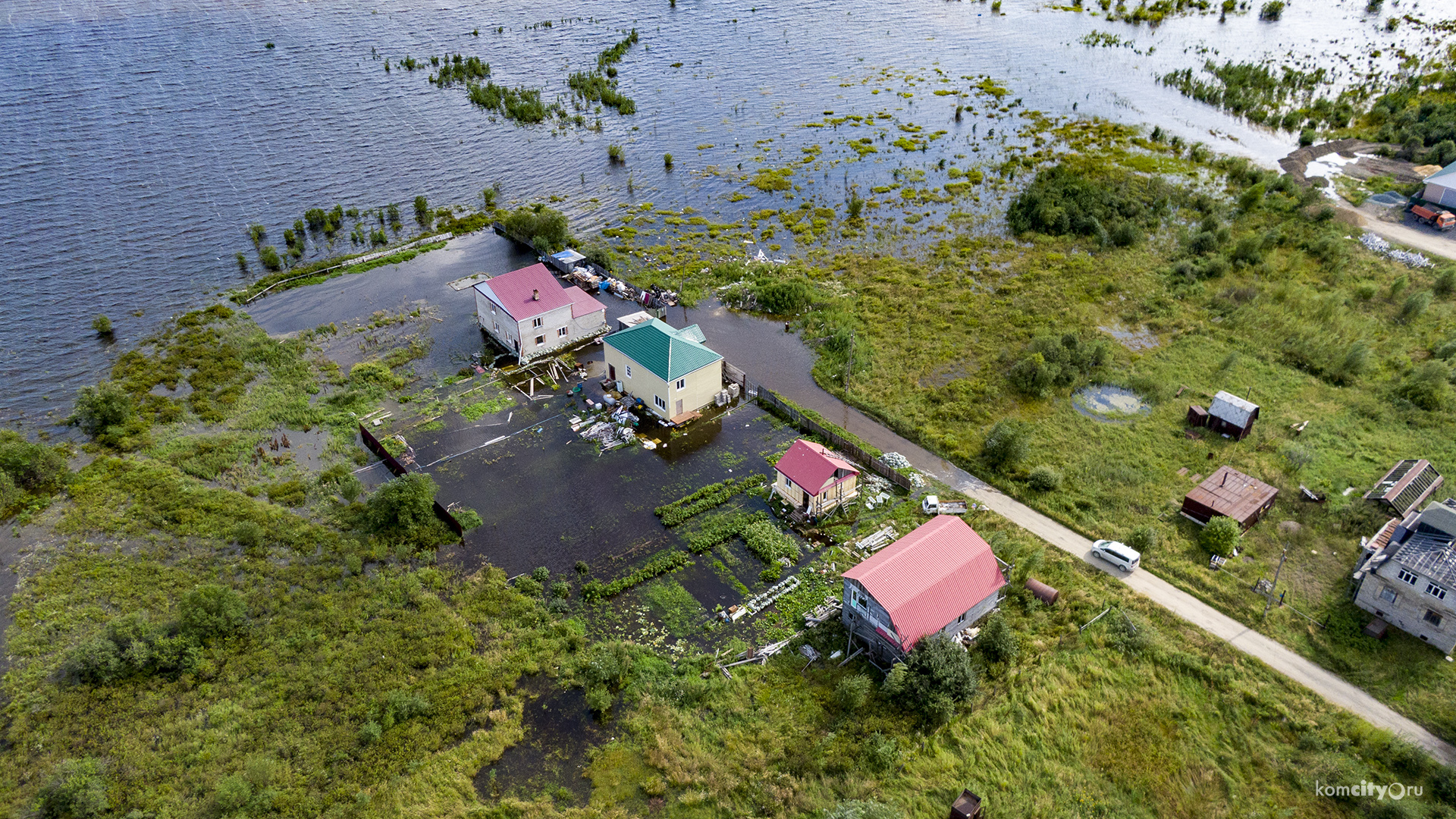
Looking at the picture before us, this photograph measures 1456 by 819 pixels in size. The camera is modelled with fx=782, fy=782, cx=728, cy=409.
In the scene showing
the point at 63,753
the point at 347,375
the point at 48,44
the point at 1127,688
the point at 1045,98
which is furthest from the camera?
the point at 48,44

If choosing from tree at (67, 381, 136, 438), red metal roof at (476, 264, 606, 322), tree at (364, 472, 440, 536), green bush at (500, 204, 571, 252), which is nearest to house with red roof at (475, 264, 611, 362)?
red metal roof at (476, 264, 606, 322)

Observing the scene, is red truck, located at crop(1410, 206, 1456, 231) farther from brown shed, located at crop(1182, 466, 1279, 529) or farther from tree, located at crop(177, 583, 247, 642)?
tree, located at crop(177, 583, 247, 642)

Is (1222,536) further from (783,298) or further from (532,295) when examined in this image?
(532,295)

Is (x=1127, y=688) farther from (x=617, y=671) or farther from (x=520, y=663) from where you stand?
(x=520, y=663)

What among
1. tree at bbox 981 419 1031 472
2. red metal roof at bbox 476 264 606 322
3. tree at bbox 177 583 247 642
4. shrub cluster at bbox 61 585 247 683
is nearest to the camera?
shrub cluster at bbox 61 585 247 683

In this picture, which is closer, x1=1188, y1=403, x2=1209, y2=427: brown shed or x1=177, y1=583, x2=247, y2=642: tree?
x1=177, y1=583, x2=247, y2=642: tree

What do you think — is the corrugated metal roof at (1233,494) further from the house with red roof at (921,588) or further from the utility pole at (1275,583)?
the house with red roof at (921,588)

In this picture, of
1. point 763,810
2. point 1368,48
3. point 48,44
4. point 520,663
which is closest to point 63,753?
point 520,663
